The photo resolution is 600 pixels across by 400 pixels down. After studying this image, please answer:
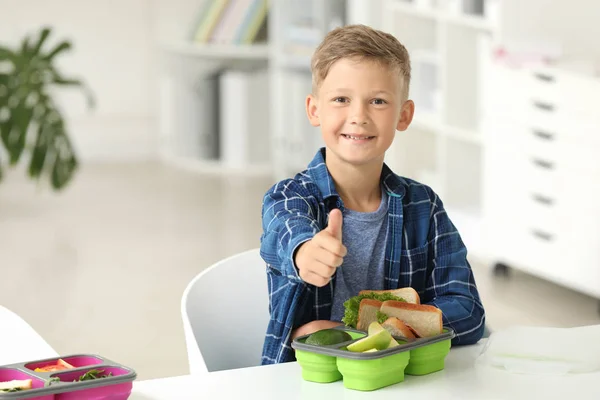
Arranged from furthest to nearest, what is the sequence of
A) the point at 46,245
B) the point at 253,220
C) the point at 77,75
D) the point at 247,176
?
1. the point at 77,75
2. the point at 247,176
3. the point at 253,220
4. the point at 46,245

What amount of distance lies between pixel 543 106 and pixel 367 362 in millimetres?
2437

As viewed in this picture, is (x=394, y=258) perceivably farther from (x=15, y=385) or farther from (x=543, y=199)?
(x=543, y=199)

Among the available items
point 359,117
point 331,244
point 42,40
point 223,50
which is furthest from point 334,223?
point 223,50

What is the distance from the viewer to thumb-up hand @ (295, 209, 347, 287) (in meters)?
1.10

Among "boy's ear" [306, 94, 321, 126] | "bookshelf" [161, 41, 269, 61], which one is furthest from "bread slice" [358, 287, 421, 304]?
"bookshelf" [161, 41, 269, 61]

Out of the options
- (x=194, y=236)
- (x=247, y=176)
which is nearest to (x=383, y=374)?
(x=194, y=236)


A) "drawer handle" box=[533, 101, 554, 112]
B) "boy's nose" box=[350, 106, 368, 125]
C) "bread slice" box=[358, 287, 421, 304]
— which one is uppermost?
"drawer handle" box=[533, 101, 554, 112]

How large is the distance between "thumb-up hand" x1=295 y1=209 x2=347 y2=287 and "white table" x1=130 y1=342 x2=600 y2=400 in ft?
0.38

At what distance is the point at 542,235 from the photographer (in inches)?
136

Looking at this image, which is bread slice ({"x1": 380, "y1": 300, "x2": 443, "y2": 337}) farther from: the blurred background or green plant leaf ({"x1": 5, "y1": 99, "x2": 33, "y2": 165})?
green plant leaf ({"x1": 5, "y1": 99, "x2": 33, "y2": 165})

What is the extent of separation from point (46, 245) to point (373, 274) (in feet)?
9.77

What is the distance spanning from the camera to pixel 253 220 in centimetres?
459

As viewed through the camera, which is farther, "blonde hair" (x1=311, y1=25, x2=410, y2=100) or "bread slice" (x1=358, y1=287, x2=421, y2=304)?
"blonde hair" (x1=311, y1=25, x2=410, y2=100)

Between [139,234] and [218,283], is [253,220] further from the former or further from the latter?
[218,283]
